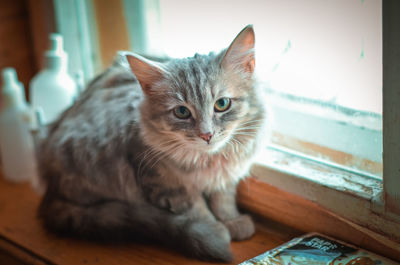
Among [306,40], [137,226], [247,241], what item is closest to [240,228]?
[247,241]

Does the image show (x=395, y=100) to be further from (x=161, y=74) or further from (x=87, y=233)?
(x=87, y=233)

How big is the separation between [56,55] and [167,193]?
640 mm

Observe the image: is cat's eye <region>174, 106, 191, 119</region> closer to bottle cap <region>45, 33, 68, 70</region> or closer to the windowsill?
the windowsill

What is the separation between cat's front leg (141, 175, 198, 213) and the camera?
1203 millimetres

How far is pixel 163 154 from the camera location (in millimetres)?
1189

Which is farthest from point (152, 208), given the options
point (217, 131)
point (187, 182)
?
point (217, 131)

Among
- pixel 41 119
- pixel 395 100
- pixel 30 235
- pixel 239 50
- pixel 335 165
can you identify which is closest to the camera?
pixel 395 100

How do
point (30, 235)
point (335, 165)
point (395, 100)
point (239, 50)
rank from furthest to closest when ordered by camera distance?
1. point (30, 235)
2. point (335, 165)
3. point (239, 50)
4. point (395, 100)

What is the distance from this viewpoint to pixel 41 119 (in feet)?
4.90

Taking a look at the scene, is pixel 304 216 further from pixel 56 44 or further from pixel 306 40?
pixel 56 44

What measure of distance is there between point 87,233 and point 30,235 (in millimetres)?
223

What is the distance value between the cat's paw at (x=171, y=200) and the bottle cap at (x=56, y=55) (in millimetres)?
600

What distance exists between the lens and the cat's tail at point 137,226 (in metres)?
1.10

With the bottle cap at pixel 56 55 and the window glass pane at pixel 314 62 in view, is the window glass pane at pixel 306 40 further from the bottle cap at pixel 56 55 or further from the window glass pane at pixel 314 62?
the bottle cap at pixel 56 55
